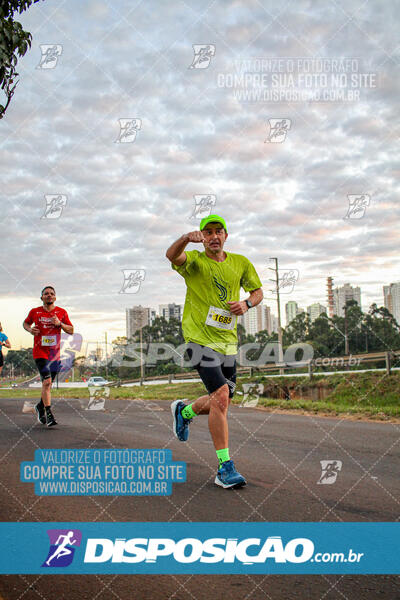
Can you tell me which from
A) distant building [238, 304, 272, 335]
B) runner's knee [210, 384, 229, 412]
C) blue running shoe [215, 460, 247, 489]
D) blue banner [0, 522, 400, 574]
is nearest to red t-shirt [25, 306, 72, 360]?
runner's knee [210, 384, 229, 412]

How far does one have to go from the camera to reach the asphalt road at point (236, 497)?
242 cm

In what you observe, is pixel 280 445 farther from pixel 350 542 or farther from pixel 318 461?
pixel 350 542

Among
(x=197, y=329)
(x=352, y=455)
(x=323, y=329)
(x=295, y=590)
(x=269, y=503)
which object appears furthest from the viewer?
(x=323, y=329)

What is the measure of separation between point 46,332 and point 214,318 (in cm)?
450

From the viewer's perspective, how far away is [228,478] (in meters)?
4.09

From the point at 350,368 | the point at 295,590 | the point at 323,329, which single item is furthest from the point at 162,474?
the point at 323,329

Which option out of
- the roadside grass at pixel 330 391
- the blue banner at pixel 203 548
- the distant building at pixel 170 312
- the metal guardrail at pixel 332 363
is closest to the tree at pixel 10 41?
the blue banner at pixel 203 548

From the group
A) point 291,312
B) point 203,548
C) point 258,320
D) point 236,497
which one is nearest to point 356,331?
point 291,312

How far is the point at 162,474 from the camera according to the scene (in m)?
4.63

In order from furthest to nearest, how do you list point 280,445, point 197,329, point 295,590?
point 280,445 → point 197,329 → point 295,590

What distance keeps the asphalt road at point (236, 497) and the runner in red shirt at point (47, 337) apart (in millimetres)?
644

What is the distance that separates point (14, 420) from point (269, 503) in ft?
22.5

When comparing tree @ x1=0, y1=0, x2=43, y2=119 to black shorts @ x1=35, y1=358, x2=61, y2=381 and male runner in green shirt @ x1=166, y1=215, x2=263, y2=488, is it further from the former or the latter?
black shorts @ x1=35, y1=358, x2=61, y2=381

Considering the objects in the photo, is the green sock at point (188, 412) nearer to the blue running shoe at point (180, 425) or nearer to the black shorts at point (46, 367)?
the blue running shoe at point (180, 425)
